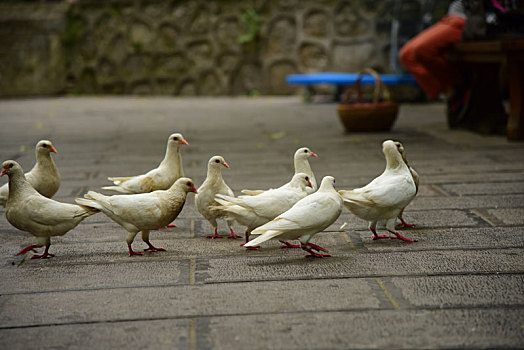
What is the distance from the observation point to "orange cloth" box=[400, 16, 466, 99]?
7758mm

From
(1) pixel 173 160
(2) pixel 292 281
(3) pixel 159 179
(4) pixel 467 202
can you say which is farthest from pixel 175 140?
(4) pixel 467 202

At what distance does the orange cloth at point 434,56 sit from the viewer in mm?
7758

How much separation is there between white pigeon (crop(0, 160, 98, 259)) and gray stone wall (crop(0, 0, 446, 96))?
9.66m

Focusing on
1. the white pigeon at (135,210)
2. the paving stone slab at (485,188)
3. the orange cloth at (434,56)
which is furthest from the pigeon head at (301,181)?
the orange cloth at (434,56)

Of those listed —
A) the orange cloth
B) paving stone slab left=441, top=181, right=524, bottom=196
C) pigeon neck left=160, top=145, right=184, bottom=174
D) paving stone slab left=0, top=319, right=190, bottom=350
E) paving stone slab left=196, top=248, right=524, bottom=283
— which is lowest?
paving stone slab left=441, top=181, right=524, bottom=196

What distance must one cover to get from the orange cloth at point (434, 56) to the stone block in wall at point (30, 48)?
843 cm

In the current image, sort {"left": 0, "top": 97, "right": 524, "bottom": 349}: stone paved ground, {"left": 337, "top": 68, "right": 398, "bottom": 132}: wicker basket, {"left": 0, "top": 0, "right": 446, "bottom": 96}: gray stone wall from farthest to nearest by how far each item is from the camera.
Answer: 1. {"left": 0, "top": 0, "right": 446, "bottom": 96}: gray stone wall
2. {"left": 337, "top": 68, "right": 398, "bottom": 132}: wicker basket
3. {"left": 0, "top": 97, "right": 524, "bottom": 349}: stone paved ground

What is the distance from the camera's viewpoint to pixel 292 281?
9.91ft

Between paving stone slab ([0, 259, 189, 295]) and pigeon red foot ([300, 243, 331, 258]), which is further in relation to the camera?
pigeon red foot ([300, 243, 331, 258])

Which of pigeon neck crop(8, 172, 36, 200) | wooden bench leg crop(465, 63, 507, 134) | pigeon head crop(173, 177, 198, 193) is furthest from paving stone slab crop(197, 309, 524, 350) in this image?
wooden bench leg crop(465, 63, 507, 134)

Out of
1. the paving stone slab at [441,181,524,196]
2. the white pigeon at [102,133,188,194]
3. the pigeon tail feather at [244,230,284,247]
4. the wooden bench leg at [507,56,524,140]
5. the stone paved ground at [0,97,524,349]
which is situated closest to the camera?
the stone paved ground at [0,97,524,349]

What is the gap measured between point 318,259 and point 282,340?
3.43 feet

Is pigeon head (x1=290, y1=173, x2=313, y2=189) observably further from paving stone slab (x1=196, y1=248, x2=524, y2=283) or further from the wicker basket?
the wicker basket

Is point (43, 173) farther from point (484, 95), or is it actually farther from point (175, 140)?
point (484, 95)
